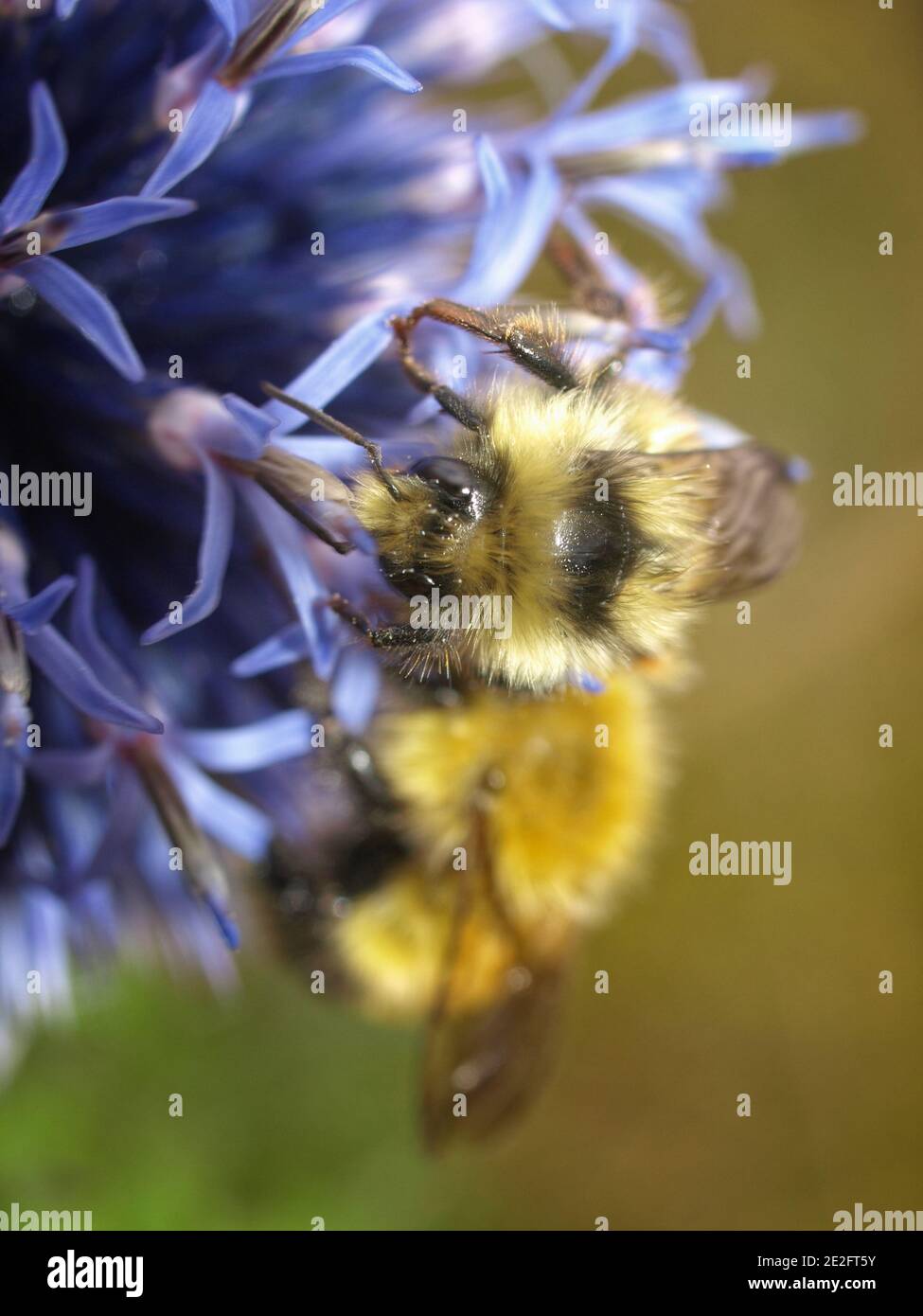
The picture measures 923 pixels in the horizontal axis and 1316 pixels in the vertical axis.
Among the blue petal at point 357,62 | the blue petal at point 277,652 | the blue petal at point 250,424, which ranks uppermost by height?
the blue petal at point 357,62

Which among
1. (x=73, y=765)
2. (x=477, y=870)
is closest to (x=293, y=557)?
(x=73, y=765)

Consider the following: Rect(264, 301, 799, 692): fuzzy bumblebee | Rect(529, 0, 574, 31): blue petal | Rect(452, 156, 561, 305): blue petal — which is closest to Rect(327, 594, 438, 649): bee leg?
Rect(264, 301, 799, 692): fuzzy bumblebee

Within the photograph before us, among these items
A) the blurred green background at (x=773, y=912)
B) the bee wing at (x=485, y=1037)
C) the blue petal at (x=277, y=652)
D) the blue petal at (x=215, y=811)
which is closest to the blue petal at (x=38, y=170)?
the blue petal at (x=277, y=652)

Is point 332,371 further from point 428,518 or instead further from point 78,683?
point 78,683

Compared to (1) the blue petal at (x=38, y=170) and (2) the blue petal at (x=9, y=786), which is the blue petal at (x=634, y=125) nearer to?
(1) the blue petal at (x=38, y=170)
